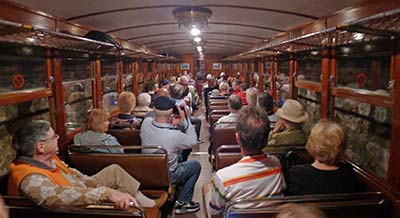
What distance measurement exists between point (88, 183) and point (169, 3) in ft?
5.94

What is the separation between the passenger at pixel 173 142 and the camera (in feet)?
10.9

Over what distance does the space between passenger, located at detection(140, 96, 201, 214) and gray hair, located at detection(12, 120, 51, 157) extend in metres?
1.26

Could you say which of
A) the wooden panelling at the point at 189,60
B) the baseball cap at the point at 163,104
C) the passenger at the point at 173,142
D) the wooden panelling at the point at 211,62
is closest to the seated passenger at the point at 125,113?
the passenger at the point at 173,142

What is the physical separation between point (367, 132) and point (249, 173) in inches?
54.9

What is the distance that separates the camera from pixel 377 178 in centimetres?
239

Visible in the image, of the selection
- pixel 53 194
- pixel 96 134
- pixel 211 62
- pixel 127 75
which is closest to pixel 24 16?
pixel 96 134

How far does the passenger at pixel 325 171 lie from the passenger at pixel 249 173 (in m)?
0.16

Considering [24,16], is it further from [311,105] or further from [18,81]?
[311,105]

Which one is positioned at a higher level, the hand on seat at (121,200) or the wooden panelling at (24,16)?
the wooden panelling at (24,16)

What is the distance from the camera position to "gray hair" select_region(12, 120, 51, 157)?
2172 millimetres

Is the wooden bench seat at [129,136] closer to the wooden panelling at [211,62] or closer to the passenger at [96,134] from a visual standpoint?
the passenger at [96,134]

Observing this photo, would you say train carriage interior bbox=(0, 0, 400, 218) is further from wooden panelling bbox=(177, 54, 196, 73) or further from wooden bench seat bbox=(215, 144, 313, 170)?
wooden panelling bbox=(177, 54, 196, 73)

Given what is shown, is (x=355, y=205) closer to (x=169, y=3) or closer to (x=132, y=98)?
(x=169, y=3)

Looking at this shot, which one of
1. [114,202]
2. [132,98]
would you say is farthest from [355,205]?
[132,98]
